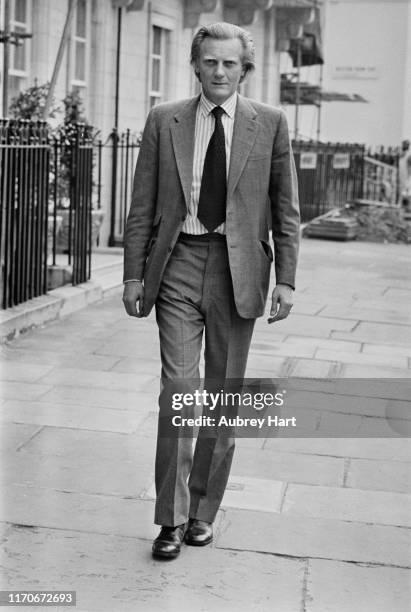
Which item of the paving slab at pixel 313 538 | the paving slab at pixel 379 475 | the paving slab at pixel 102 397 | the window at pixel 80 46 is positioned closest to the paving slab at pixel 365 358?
the paving slab at pixel 102 397

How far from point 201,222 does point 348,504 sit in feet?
4.65

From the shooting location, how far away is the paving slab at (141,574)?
3800mm

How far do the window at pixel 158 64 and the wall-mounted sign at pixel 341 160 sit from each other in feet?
13.0

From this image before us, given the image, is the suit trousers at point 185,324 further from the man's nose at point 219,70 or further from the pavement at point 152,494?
the man's nose at point 219,70

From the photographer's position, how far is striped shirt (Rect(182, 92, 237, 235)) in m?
4.21

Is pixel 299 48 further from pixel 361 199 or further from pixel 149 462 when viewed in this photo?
pixel 149 462

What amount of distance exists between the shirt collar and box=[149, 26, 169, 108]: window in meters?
13.1

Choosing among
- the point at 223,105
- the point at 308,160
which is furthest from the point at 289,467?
the point at 308,160

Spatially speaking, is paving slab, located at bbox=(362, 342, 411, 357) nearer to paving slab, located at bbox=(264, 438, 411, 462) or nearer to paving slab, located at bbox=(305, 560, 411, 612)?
paving slab, located at bbox=(264, 438, 411, 462)

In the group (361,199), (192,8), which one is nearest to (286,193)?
(192,8)

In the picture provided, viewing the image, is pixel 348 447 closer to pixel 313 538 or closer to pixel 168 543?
pixel 313 538

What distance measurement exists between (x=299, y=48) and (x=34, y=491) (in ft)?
66.2

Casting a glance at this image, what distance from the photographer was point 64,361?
757 cm

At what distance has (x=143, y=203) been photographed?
429 cm
